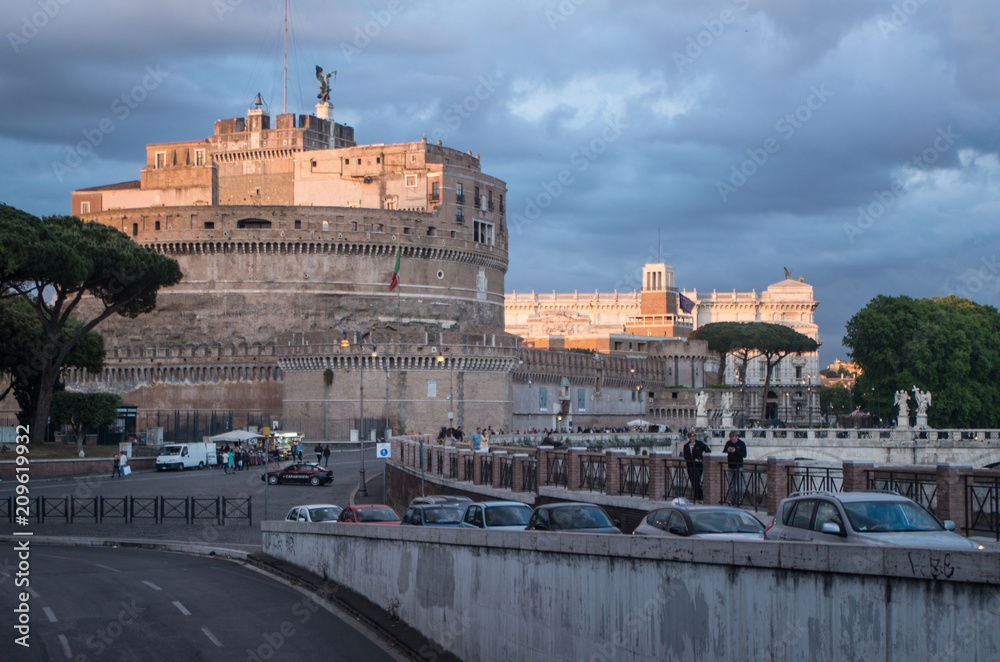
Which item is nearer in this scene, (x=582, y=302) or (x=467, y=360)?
(x=467, y=360)

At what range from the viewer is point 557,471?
28188 millimetres

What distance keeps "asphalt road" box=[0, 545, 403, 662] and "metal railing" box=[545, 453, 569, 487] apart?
7.51 m


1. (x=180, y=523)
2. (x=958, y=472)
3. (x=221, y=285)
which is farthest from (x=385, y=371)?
(x=958, y=472)

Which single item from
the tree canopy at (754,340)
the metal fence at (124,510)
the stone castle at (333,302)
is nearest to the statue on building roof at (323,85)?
the stone castle at (333,302)

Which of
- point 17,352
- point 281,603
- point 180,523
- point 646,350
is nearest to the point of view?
point 281,603

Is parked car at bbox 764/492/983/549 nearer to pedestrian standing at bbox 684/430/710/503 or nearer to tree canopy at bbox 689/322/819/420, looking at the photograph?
pedestrian standing at bbox 684/430/710/503

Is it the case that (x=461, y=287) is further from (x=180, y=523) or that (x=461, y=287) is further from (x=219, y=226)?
(x=180, y=523)

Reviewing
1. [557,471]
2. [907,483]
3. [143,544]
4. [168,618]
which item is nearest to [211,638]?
[168,618]

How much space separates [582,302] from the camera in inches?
6713

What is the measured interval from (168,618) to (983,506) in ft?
43.7

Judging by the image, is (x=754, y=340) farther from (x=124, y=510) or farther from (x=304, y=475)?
(x=124, y=510)

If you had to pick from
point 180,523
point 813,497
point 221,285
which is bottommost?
point 180,523

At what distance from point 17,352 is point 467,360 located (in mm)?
28756

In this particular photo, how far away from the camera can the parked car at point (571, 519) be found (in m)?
17.5
